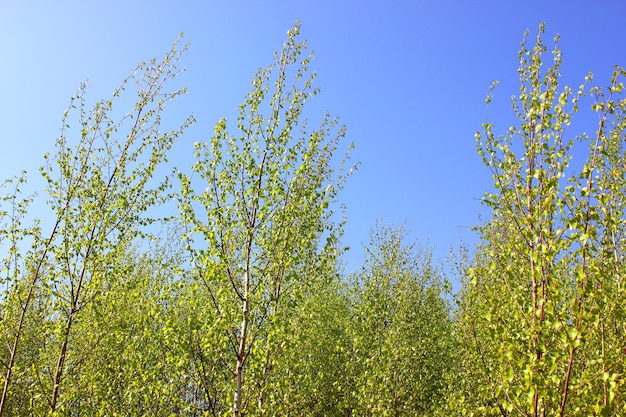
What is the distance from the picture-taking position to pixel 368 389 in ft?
32.6

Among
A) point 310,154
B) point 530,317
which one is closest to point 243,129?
point 310,154

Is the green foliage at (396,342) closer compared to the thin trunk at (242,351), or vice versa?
the thin trunk at (242,351)

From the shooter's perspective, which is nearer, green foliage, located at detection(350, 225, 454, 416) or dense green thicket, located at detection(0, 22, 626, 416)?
dense green thicket, located at detection(0, 22, 626, 416)

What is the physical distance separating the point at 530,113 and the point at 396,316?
6353mm

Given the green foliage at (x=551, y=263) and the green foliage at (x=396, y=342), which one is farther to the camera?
the green foliage at (x=396, y=342)

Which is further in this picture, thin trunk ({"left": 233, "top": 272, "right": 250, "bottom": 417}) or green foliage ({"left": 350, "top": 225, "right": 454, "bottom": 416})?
green foliage ({"left": 350, "top": 225, "right": 454, "bottom": 416})

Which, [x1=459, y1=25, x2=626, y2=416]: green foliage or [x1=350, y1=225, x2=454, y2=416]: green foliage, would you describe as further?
[x1=350, y1=225, x2=454, y2=416]: green foliage

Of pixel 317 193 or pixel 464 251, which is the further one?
pixel 464 251

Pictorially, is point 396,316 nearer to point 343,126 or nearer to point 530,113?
point 343,126

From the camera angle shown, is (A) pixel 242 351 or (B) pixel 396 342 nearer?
(A) pixel 242 351

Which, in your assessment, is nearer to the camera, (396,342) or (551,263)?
(551,263)

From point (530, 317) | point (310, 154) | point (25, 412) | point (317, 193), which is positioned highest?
point (310, 154)

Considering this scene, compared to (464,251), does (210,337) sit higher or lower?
lower

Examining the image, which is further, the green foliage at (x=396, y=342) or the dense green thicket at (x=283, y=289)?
the green foliage at (x=396, y=342)
